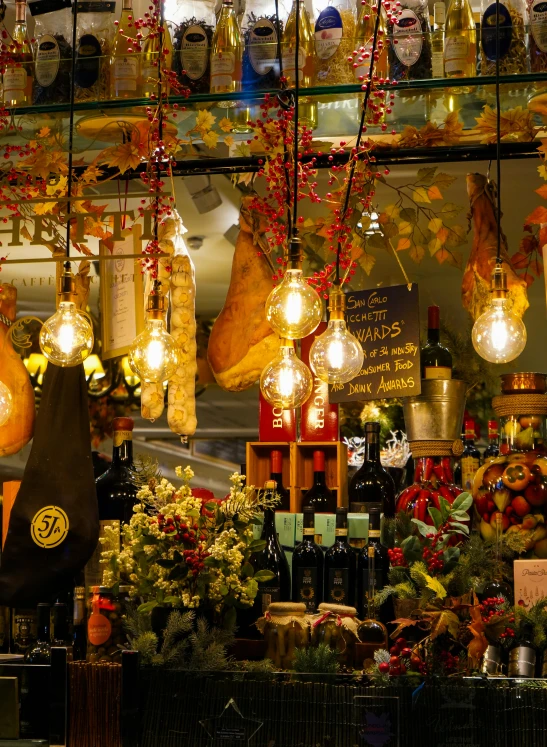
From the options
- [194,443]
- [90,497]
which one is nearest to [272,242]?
[90,497]

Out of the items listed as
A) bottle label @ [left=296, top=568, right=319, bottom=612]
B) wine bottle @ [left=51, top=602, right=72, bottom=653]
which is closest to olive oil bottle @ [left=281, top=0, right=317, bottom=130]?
bottle label @ [left=296, top=568, right=319, bottom=612]

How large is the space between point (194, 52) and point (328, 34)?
41 cm

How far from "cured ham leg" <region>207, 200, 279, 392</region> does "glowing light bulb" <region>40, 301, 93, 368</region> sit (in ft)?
2.42

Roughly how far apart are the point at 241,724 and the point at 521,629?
2.24ft

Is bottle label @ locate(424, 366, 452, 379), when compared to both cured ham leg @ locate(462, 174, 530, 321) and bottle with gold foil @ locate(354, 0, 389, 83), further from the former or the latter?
bottle with gold foil @ locate(354, 0, 389, 83)

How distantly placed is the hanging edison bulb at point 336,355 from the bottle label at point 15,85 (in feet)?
4.56

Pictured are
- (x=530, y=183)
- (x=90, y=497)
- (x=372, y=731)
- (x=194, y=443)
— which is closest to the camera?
(x=372, y=731)

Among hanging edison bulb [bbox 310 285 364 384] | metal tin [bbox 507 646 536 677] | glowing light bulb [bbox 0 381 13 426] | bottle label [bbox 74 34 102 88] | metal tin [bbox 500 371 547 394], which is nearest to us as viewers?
metal tin [bbox 507 646 536 677]

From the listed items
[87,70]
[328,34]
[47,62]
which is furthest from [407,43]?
[47,62]

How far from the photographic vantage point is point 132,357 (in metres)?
2.79

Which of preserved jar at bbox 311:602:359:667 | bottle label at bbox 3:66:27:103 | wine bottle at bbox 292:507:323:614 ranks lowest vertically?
preserved jar at bbox 311:602:359:667

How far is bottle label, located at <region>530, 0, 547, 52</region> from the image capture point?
3.01 m

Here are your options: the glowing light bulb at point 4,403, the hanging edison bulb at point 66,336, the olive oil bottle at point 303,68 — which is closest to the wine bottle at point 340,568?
the hanging edison bulb at point 66,336

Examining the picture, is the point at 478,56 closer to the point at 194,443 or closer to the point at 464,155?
the point at 464,155
